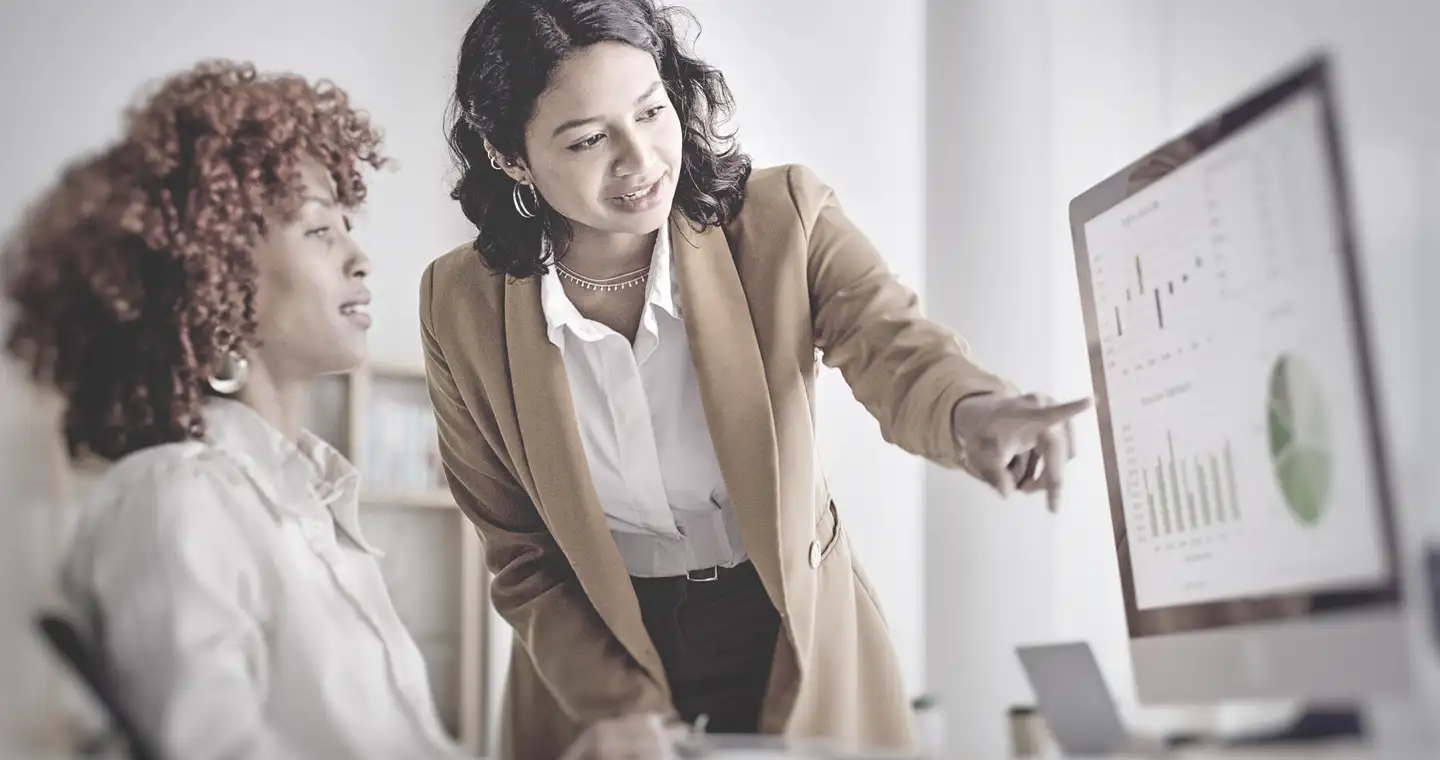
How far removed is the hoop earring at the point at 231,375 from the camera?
1.39m

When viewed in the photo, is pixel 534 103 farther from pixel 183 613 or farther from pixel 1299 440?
pixel 1299 440

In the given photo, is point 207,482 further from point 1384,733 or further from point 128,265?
point 1384,733

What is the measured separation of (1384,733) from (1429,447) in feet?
1.07

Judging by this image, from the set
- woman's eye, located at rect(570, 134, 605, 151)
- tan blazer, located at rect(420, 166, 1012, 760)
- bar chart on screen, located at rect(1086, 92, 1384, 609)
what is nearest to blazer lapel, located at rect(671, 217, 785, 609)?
tan blazer, located at rect(420, 166, 1012, 760)

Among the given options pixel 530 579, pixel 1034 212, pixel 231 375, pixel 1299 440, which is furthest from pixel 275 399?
pixel 1034 212

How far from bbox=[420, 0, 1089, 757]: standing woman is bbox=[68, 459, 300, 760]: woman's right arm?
0.44 meters

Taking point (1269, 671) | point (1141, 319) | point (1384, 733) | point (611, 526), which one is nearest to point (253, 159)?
point (611, 526)

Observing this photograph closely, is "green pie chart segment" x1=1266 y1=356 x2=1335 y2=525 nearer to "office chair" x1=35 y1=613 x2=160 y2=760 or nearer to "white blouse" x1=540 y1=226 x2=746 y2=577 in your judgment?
"white blouse" x1=540 y1=226 x2=746 y2=577

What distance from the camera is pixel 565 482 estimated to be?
1615mm

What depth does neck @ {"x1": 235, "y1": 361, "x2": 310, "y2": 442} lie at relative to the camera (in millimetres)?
1409

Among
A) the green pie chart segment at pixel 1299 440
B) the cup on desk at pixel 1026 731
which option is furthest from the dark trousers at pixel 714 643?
the green pie chart segment at pixel 1299 440

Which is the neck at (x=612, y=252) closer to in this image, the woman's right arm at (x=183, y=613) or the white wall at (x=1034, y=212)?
the woman's right arm at (x=183, y=613)

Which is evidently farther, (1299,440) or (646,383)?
(646,383)

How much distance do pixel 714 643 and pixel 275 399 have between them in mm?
601
